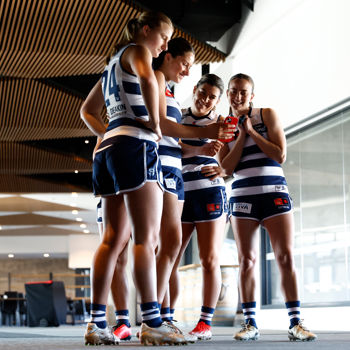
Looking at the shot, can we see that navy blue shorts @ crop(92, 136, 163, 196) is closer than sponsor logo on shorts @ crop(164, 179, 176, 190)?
Yes

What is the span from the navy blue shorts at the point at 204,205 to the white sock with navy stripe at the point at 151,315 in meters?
0.99

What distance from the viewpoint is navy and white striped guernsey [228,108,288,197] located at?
2.94 m

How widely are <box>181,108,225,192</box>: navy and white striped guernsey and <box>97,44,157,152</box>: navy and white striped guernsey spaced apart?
87 cm

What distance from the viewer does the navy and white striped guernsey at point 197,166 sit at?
122 inches

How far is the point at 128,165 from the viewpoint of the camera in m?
2.15

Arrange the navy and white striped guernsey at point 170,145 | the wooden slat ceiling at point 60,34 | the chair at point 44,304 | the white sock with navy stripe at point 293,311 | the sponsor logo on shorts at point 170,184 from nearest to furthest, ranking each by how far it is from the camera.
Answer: the sponsor logo on shorts at point 170,184, the navy and white striped guernsey at point 170,145, the white sock with navy stripe at point 293,311, the wooden slat ceiling at point 60,34, the chair at point 44,304

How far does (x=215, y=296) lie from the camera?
10.00 ft

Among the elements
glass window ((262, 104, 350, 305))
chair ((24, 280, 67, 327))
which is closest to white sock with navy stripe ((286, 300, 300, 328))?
glass window ((262, 104, 350, 305))

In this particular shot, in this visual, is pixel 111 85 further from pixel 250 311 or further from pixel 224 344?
pixel 250 311

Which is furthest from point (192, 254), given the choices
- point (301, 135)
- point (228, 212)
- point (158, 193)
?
point (158, 193)

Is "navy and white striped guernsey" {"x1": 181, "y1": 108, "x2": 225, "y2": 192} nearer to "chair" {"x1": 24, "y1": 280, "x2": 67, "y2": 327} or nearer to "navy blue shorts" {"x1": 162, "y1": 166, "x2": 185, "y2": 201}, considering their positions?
"navy blue shorts" {"x1": 162, "y1": 166, "x2": 185, "y2": 201}

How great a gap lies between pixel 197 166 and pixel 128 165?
1010 millimetres

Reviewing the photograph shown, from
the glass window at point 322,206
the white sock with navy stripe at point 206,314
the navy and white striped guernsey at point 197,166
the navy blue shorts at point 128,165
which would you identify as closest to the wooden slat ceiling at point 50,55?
the glass window at point 322,206

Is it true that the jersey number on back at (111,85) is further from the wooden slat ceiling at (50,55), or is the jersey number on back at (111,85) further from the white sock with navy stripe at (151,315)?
the wooden slat ceiling at (50,55)
